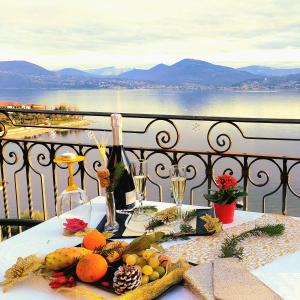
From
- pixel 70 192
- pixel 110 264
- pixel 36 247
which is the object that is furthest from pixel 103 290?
pixel 70 192

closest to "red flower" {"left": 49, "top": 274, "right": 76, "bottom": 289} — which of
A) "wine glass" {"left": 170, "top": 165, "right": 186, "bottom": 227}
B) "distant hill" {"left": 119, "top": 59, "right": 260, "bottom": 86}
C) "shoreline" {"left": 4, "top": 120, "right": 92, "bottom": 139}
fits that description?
"wine glass" {"left": 170, "top": 165, "right": 186, "bottom": 227}

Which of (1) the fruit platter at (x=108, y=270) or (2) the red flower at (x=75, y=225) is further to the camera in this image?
(2) the red flower at (x=75, y=225)

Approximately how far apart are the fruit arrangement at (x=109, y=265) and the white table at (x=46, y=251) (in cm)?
3

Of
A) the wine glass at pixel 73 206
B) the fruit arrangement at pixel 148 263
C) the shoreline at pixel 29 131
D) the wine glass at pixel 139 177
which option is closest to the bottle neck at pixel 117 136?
the wine glass at pixel 139 177

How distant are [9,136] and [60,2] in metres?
4.86

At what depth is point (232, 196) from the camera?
1.41 metres

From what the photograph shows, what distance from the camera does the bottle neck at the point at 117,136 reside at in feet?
5.16

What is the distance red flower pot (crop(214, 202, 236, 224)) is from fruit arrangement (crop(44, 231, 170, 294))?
431 mm

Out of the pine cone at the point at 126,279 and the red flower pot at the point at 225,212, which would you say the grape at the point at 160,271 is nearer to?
the pine cone at the point at 126,279

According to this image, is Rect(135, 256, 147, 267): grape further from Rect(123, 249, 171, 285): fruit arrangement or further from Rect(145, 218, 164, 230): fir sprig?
Rect(145, 218, 164, 230): fir sprig

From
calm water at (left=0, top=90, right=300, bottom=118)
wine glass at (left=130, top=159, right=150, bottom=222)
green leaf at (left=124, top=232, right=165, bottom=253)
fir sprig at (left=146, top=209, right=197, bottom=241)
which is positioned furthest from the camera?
calm water at (left=0, top=90, right=300, bottom=118)

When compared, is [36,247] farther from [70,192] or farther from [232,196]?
[232,196]

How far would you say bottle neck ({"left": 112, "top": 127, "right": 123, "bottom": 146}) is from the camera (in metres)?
1.57

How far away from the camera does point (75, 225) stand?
1383 millimetres
